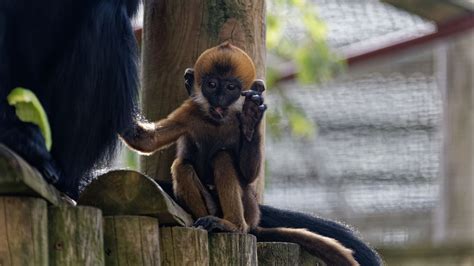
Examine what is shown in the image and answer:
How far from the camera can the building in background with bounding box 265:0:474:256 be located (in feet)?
28.1

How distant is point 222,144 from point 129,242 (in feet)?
2.54

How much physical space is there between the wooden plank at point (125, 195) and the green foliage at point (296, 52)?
4.14 metres

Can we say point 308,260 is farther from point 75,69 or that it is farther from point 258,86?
point 75,69

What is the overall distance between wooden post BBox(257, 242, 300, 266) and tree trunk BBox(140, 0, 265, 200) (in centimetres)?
69

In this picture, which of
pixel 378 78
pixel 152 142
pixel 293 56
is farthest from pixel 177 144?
pixel 378 78

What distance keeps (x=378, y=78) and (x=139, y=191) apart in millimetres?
6626

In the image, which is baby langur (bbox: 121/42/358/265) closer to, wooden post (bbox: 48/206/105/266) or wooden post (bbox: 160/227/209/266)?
wooden post (bbox: 160/227/209/266)

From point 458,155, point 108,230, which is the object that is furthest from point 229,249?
point 458,155

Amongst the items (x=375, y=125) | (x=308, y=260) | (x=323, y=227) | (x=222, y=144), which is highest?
(x=375, y=125)

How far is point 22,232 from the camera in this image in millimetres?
2467

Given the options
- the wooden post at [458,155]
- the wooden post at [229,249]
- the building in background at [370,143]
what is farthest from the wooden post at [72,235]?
the building in background at [370,143]

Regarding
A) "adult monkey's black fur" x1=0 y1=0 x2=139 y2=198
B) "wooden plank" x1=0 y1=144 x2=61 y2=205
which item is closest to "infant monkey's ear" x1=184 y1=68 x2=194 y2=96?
"adult monkey's black fur" x1=0 y1=0 x2=139 y2=198

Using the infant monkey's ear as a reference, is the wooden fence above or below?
below

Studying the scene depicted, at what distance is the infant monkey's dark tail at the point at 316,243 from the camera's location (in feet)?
11.6
